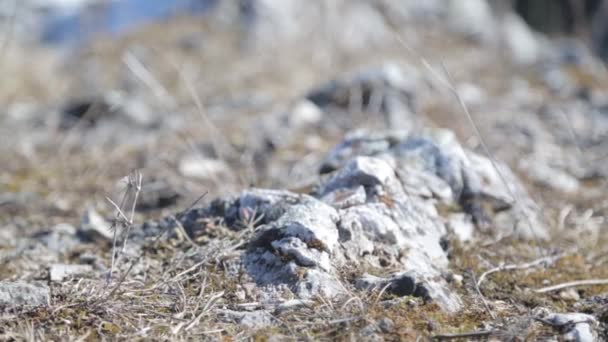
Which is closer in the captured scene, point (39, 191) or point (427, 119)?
point (39, 191)

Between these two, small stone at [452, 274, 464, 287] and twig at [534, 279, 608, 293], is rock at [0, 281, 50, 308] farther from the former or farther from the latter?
twig at [534, 279, 608, 293]

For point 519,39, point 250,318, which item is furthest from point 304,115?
point 519,39

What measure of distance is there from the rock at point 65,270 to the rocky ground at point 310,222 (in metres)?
0.01

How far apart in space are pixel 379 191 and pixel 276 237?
437 millimetres

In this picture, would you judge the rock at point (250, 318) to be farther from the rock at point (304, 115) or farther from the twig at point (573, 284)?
the rock at point (304, 115)

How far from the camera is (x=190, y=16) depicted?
1376cm

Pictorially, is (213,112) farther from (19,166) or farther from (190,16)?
(190,16)

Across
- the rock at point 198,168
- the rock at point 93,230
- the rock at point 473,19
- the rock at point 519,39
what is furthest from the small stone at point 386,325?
the rock at point 473,19

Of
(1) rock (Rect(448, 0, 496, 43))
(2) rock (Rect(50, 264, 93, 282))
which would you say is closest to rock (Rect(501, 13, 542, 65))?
(1) rock (Rect(448, 0, 496, 43))

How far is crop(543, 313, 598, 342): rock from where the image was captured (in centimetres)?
149

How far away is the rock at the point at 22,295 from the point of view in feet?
5.11

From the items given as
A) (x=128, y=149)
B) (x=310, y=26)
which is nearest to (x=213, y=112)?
(x=128, y=149)

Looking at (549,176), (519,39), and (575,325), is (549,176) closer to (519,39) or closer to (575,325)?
(575,325)

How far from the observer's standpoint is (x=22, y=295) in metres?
1.59
